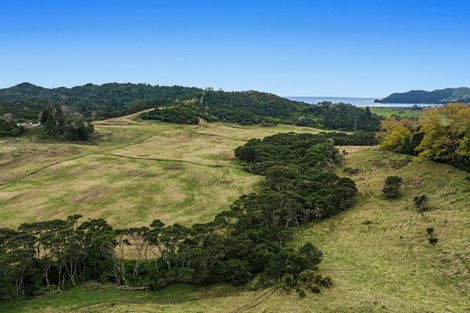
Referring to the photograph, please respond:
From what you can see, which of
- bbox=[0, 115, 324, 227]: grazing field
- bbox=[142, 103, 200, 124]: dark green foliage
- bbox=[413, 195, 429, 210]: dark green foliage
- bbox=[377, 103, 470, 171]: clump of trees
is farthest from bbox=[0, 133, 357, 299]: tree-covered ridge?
bbox=[142, 103, 200, 124]: dark green foliage

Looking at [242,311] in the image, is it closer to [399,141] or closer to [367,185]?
[367,185]

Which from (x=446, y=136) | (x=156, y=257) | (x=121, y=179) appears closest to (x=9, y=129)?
(x=121, y=179)

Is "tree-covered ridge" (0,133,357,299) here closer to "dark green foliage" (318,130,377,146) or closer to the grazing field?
the grazing field

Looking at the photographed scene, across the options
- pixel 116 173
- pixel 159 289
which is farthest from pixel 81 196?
pixel 159 289

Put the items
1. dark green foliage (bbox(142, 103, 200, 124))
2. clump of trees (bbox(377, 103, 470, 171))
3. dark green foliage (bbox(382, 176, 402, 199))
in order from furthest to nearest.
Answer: dark green foliage (bbox(142, 103, 200, 124)), clump of trees (bbox(377, 103, 470, 171)), dark green foliage (bbox(382, 176, 402, 199))

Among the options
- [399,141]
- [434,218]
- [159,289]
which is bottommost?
[159,289]

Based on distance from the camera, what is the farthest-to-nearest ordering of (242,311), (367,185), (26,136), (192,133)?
(192,133)
(26,136)
(367,185)
(242,311)

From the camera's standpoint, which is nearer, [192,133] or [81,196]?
[81,196]
